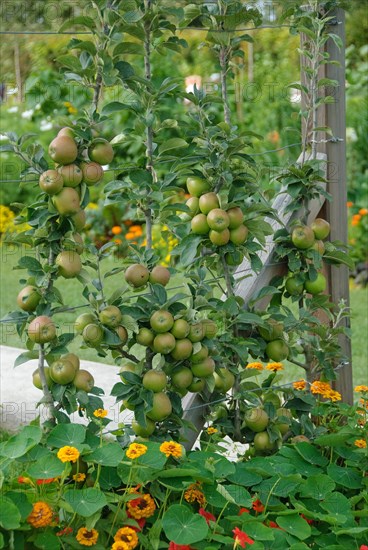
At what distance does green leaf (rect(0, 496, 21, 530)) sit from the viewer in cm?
144

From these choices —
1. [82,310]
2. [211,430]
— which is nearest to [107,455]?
[211,430]

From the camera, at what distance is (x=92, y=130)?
6.10 feet

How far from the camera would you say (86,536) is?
156 centimetres

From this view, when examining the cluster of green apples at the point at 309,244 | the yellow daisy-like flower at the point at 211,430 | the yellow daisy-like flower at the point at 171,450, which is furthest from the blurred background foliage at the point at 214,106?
the yellow daisy-like flower at the point at 171,450

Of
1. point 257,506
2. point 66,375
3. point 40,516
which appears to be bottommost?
→ point 257,506

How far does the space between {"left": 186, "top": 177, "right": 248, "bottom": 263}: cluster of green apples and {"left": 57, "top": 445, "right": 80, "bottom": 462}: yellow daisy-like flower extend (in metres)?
0.72

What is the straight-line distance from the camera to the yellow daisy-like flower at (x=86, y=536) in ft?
5.07

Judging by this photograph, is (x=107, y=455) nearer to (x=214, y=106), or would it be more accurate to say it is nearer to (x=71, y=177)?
(x=71, y=177)

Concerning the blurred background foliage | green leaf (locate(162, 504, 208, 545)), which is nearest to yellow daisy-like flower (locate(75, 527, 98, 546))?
green leaf (locate(162, 504, 208, 545))

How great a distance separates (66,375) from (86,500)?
1.12ft

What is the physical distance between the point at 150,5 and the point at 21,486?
1174mm

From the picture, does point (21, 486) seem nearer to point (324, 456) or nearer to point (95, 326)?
point (95, 326)

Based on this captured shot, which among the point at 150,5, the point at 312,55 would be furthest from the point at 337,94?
the point at 150,5

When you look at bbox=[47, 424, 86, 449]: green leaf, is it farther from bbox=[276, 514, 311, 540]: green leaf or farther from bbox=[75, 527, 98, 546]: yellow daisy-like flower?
bbox=[276, 514, 311, 540]: green leaf
